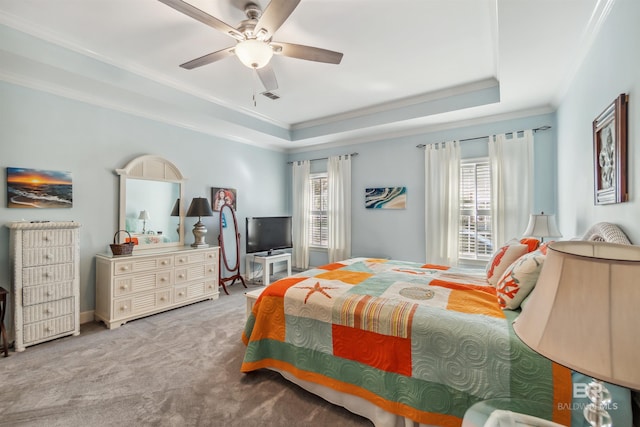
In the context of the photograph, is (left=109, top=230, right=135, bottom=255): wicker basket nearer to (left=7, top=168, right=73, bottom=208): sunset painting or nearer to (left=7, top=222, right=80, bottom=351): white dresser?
(left=7, top=222, right=80, bottom=351): white dresser

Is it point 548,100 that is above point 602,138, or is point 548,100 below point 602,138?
above

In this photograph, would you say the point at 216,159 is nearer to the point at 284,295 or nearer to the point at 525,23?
the point at 284,295

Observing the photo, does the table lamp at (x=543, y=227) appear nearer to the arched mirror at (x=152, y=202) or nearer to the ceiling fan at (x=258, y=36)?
the ceiling fan at (x=258, y=36)

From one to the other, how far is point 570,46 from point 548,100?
1.34 metres

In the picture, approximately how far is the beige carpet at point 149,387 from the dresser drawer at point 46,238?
949mm

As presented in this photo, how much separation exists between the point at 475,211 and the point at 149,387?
4134 mm

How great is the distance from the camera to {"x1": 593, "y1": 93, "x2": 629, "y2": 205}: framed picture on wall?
5.11 feet

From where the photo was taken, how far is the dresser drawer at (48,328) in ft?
8.58

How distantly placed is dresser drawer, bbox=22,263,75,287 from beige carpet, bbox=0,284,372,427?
602mm

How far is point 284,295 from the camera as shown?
2121 mm

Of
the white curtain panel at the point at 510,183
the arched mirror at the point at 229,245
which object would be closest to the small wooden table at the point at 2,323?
the arched mirror at the point at 229,245

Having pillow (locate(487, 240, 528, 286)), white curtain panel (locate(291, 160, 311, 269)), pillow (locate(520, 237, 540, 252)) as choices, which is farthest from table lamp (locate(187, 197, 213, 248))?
pillow (locate(520, 237, 540, 252))

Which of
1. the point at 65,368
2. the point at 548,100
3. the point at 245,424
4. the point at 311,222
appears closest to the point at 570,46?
the point at 548,100

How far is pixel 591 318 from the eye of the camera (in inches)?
23.1
